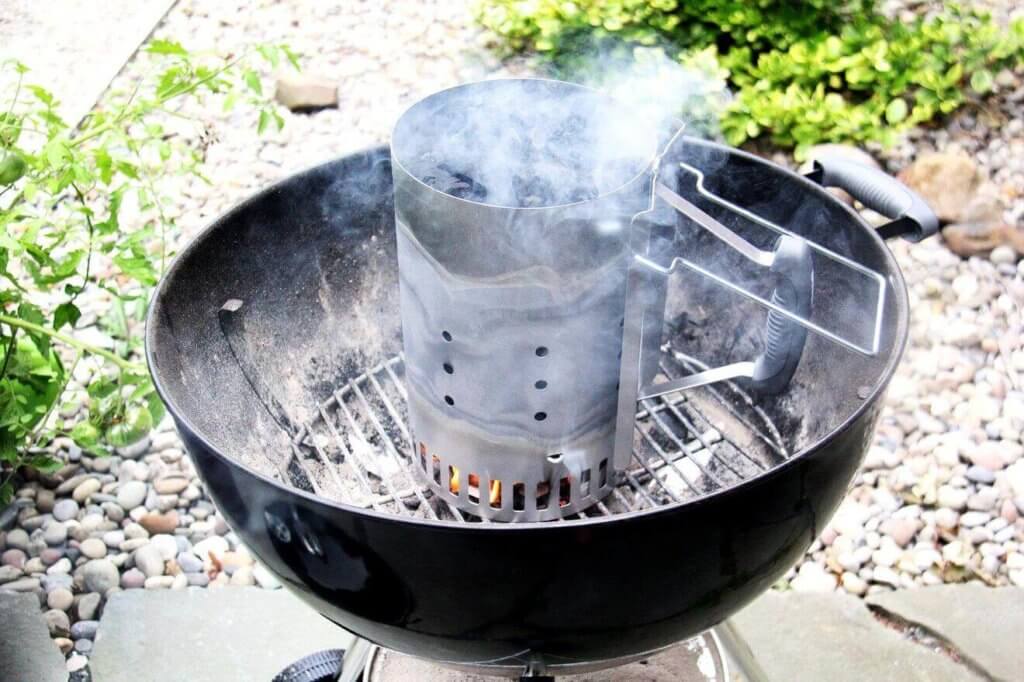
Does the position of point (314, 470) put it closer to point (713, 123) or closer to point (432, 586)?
point (432, 586)

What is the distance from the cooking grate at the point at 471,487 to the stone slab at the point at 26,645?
815mm

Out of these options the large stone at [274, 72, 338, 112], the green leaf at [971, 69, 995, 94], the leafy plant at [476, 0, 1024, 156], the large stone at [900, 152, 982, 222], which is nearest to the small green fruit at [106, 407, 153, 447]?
the large stone at [274, 72, 338, 112]

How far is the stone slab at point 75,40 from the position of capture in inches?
149

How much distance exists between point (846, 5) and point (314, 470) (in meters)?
3.10

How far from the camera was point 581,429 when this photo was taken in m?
1.50

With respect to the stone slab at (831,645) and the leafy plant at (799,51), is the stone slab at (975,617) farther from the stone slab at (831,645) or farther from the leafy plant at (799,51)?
the leafy plant at (799,51)

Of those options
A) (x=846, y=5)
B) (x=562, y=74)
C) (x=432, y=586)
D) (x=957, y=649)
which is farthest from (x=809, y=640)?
(x=846, y=5)

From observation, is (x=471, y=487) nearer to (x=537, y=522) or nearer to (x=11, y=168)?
(x=537, y=522)

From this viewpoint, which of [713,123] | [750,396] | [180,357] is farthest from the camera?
[713,123]

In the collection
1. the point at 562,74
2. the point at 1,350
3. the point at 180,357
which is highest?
the point at 180,357

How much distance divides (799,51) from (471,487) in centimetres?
264

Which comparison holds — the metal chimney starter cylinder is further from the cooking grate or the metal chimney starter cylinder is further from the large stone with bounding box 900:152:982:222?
the large stone with bounding box 900:152:982:222

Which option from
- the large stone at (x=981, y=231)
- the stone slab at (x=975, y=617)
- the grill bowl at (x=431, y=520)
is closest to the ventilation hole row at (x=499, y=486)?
the grill bowl at (x=431, y=520)

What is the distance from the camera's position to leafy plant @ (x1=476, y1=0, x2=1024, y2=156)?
3557 mm
